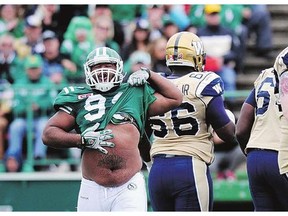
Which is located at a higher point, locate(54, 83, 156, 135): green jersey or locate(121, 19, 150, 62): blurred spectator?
locate(121, 19, 150, 62): blurred spectator

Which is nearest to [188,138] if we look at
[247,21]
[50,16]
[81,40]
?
[81,40]

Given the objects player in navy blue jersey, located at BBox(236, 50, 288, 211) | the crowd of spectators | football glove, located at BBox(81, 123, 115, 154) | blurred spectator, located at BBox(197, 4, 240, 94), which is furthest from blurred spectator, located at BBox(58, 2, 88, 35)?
football glove, located at BBox(81, 123, 115, 154)

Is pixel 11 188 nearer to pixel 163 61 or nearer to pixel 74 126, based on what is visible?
pixel 163 61

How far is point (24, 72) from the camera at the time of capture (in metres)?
15.8

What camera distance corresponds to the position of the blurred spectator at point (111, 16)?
16750 millimetres

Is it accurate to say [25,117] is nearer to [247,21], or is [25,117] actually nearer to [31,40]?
[31,40]

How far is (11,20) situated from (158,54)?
2.51 metres

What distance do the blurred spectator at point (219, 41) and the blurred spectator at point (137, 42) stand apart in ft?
2.49

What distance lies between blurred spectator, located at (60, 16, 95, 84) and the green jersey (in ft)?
20.0

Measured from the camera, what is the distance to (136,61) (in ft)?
51.0

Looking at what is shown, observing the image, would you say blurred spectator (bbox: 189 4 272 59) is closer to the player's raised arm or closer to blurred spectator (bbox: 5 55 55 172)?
blurred spectator (bbox: 5 55 55 172)

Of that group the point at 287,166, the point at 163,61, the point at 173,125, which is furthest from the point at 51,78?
the point at 287,166

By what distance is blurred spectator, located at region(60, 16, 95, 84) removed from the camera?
16000 mm
